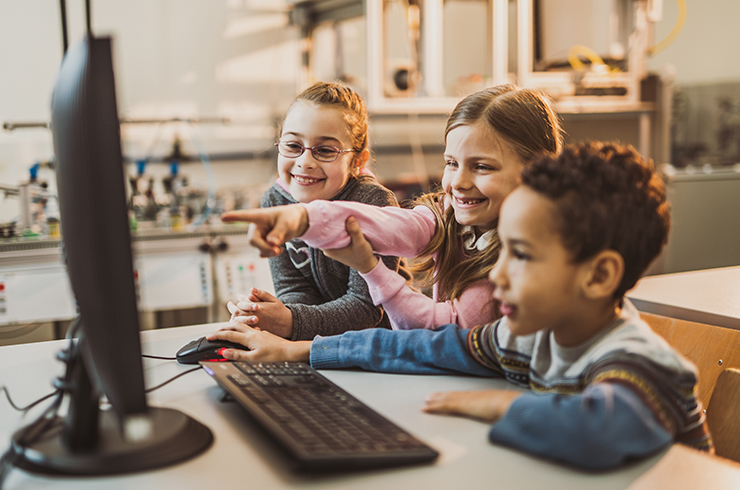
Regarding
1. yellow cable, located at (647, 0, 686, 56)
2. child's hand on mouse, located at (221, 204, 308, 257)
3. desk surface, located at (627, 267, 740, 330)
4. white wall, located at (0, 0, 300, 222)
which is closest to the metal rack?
white wall, located at (0, 0, 300, 222)

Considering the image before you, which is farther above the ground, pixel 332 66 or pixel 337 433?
pixel 332 66

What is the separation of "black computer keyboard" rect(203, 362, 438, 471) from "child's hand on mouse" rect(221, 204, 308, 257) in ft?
0.51

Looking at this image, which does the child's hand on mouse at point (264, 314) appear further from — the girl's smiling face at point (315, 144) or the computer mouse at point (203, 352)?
the girl's smiling face at point (315, 144)

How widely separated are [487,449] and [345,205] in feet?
1.22

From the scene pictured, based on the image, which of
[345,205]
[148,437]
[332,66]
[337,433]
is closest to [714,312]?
[345,205]

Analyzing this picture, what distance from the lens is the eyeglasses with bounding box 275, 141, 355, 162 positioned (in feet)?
3.75

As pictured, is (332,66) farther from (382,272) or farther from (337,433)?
(337,433)

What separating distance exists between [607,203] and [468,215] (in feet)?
1.30

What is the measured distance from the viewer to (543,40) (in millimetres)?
2764

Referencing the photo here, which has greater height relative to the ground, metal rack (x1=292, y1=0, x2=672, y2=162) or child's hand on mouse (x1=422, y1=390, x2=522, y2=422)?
metal rack (x1=292, y1=0, x2=672, y2=162)

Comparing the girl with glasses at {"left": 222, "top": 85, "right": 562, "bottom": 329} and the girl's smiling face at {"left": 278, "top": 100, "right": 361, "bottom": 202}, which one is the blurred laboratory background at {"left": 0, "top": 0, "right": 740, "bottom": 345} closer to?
→ the girl's smiling face at {"left": 278, "top": 100, "right": 361, "bottom": 202}

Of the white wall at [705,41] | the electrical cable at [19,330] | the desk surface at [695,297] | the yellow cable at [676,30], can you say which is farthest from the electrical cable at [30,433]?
the white wall at [705,41]

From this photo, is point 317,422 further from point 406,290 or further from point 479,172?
point 479,172

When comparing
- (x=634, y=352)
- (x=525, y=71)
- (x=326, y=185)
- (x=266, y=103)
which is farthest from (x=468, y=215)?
(x=266, y=103)
